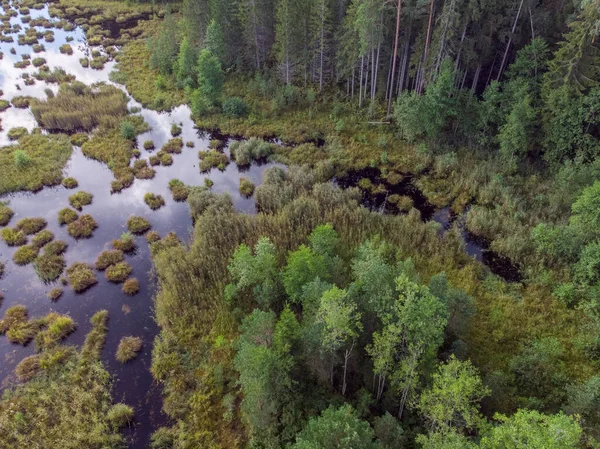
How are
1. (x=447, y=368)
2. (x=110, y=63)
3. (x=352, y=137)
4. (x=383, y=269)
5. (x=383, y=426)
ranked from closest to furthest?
(x=447, y=368)
(x=383, y=426)
(x=383, y=269)
(x=352, y=137)
(x=110, y=63)

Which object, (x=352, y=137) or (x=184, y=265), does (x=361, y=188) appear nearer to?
(x=352, y=137)

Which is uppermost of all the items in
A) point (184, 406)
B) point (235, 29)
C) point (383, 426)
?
point (235, 29)

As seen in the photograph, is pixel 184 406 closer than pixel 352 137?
Yes

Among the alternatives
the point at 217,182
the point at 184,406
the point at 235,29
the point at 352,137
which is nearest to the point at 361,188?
the point at 352,137

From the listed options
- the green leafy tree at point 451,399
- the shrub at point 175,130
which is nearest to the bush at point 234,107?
the shrub at point 175,130

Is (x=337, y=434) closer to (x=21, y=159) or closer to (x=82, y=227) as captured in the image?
(x=82, y=227)

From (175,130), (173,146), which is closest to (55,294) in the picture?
(173,146)
